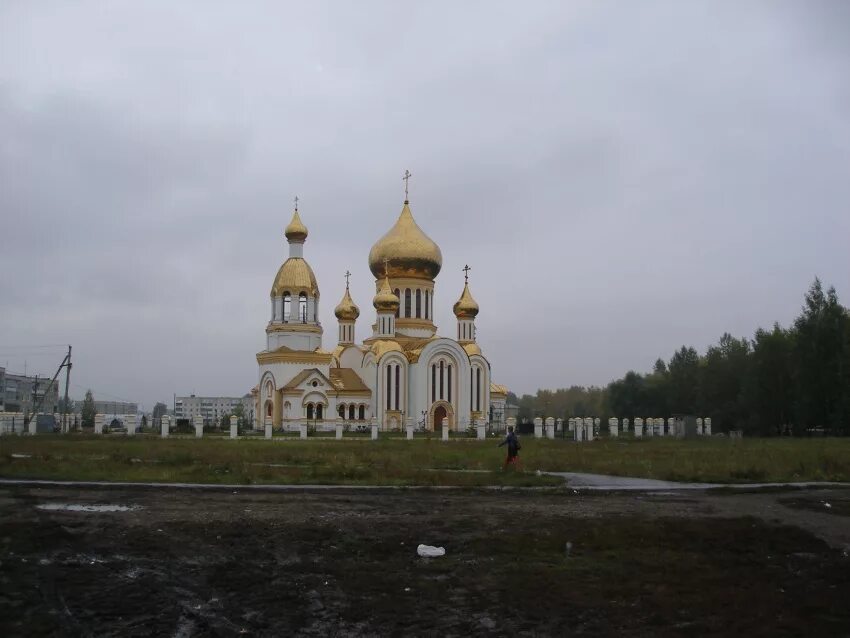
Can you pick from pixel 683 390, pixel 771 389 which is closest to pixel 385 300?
pixel 771 389

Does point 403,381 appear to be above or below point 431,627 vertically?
above

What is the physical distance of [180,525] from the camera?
1080 cm

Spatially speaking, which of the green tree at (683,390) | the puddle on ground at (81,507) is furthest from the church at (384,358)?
the puddle on ground at (81,507)

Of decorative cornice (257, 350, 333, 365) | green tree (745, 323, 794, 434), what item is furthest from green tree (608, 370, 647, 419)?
decorative cornice (257, 350, 333, 365)

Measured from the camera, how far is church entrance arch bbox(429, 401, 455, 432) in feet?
167

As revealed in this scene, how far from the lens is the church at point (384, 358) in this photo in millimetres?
49594

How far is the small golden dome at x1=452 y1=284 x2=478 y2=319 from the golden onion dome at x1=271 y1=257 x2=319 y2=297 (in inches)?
378

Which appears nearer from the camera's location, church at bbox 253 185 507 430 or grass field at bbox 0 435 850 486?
grass field at bbox 0 435 850 486

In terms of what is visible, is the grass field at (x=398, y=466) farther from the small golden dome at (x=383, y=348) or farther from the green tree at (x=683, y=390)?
the green tree at (x=683, y=390)

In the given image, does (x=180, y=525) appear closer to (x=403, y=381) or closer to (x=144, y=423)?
(x=403, y=381)

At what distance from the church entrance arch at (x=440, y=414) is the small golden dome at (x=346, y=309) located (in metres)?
9.72

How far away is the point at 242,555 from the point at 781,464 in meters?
15.9

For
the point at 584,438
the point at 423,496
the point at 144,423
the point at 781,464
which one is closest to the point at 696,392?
the point at 584,438

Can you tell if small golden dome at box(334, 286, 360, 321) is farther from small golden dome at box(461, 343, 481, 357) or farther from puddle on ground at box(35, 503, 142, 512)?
puddle on ground at box(35, 503, 142, 512)
